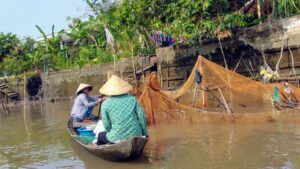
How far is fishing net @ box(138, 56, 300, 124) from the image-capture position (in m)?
9.20

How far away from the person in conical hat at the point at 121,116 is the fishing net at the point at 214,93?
10.5ft

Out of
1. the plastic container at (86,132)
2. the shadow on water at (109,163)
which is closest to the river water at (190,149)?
the shadow on water at (109,163)

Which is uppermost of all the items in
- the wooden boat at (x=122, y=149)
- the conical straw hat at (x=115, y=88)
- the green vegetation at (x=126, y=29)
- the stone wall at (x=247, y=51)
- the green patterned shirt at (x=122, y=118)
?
the green vegetation at (x=126, y=29)

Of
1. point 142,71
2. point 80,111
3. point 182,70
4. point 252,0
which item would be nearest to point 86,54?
point 142,71

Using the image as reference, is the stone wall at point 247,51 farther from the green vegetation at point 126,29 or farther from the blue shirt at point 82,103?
the blue shirt at point 82,103

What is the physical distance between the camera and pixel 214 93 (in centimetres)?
952

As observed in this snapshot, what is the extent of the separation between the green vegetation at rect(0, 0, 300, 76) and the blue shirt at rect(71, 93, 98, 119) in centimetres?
490

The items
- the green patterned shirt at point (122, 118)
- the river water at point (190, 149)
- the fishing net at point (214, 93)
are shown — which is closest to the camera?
the green patterned shirt at point (122, 118)

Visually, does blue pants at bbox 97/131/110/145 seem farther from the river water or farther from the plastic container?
the plastic container

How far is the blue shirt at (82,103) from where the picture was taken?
825 centimetres

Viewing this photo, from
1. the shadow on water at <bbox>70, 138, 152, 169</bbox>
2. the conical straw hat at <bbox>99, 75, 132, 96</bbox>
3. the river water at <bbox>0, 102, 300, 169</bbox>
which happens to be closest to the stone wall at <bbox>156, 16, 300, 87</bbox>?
the river water at <bbox>0, 102, 300, 169</bbox>

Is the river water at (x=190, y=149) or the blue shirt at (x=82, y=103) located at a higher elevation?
the blue shirt at (x=82, y=103)

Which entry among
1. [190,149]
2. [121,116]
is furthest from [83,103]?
[121,116]

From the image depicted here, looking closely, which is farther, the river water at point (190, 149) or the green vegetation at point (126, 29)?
the green vegetation at point (126, 29)
